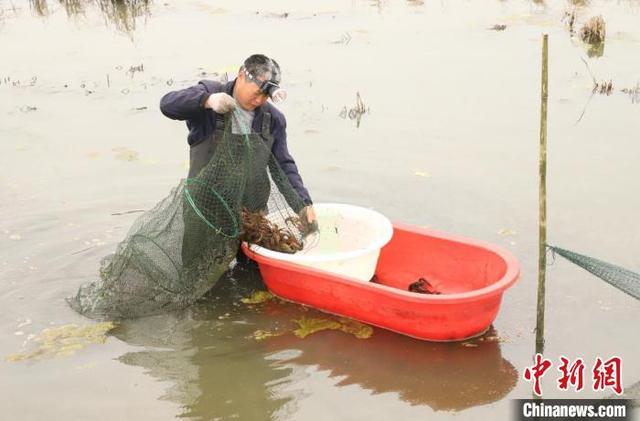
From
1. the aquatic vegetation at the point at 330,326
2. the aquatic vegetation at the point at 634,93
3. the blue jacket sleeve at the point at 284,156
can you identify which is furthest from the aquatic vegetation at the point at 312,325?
the aquatic vegetation at the point at 634,93

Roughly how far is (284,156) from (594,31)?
7.14m

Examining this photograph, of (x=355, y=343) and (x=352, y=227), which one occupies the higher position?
(x=352, y=227)

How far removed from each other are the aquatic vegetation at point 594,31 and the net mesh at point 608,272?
7.22 meters

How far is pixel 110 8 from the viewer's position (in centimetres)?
1310

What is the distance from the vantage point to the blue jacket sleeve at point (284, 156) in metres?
4.98

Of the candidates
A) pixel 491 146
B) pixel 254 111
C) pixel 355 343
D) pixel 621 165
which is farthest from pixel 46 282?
pixel 621 165

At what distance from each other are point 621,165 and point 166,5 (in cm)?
925

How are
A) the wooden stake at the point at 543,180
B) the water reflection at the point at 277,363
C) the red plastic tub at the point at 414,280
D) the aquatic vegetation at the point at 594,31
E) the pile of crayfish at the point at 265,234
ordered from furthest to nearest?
the aquatic vegetation at the point at 594,31
the pile of crayfish at the point at 265,234
the red plastic tub at the point at 414,280
the water reflection at the point at 277,363
the wooden stake at the point at 543,180

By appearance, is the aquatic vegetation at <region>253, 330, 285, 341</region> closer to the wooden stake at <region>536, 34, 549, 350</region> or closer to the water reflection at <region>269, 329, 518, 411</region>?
the water reflection at <region>269, 329, 518, 411</region>

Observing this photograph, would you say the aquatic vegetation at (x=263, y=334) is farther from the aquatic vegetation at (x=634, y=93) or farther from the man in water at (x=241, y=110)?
the aquatic vegetation at (x=634, y=93)

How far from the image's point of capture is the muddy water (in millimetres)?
4156

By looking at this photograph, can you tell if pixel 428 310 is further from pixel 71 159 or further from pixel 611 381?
pixel 71 159

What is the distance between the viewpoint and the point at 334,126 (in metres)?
8.30

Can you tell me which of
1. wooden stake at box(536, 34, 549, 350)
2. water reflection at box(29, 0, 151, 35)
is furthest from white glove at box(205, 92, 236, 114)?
water reflection at box(29, 0, 151, 35)
